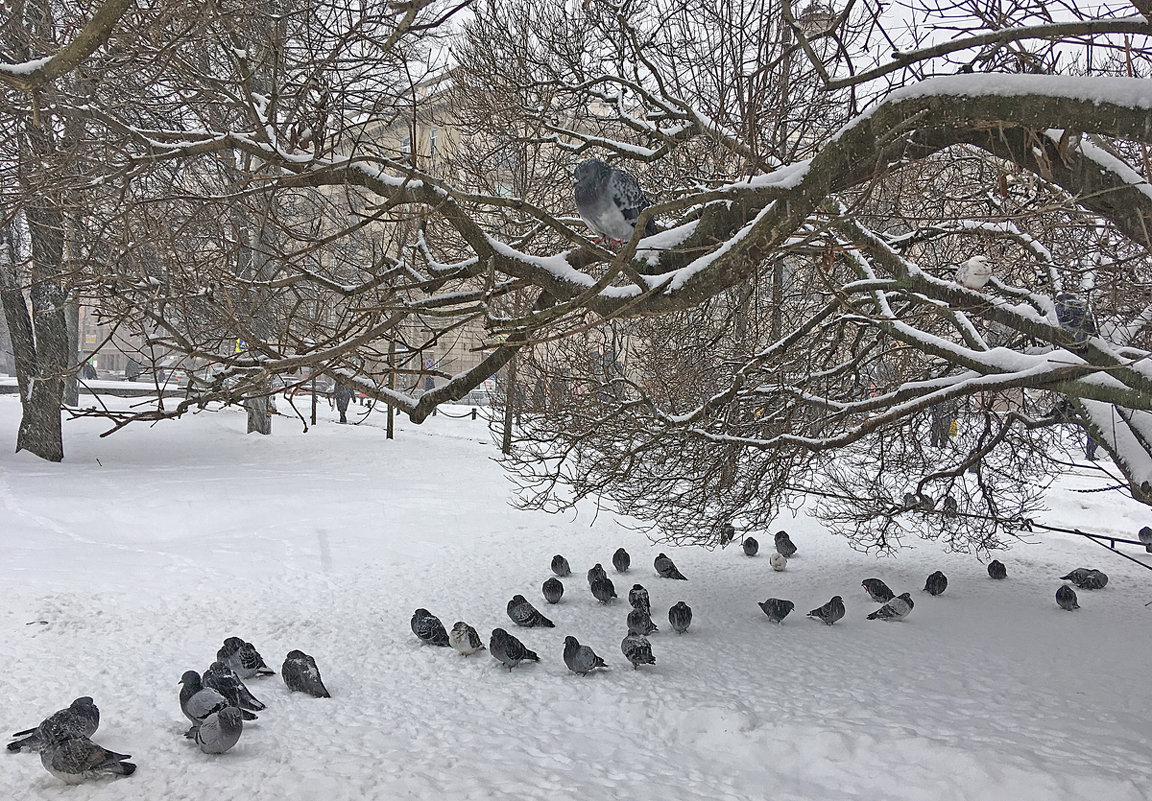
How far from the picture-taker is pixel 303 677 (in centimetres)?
608

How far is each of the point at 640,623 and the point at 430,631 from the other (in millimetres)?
1827

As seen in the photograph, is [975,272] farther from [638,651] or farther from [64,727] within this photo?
[64,727]

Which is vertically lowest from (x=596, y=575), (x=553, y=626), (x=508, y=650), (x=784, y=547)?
(x=553, y=626)

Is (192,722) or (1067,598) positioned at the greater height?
(1067,598)

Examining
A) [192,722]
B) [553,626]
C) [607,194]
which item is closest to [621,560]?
[553,626]

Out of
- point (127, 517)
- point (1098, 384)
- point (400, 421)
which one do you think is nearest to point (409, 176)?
point (1098, 384)

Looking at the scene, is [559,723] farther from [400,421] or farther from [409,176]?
[400,421]

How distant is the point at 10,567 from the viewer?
26.9 feet

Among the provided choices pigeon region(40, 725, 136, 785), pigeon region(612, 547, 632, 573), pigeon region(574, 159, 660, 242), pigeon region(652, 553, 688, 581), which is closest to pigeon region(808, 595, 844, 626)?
pigeon region(652, 553, 688, 581)

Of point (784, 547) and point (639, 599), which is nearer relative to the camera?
point (639, 599)

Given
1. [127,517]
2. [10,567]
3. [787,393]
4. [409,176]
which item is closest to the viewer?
[409,176]

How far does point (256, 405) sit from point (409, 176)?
1642 cm

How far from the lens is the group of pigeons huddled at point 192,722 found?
175 inches

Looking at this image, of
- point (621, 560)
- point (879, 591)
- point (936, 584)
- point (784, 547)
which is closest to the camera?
point (879, 591)
